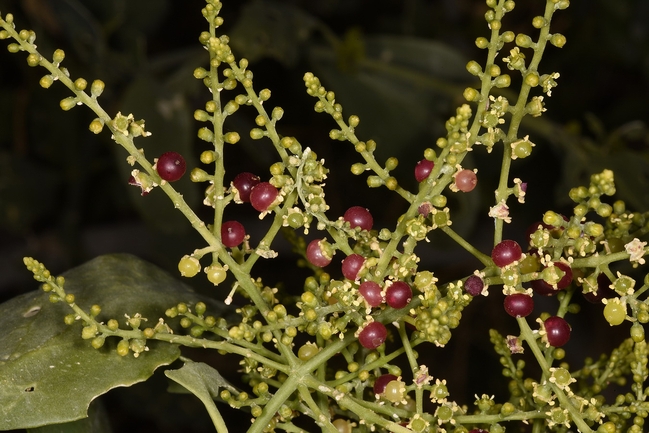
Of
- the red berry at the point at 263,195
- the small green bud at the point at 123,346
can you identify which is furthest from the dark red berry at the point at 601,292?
the small green bud at the point at 123,346

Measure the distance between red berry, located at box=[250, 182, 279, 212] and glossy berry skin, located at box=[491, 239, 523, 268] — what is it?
0.21m

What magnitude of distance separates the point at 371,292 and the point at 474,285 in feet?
0.32

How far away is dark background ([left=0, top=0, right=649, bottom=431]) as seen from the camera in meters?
1.83

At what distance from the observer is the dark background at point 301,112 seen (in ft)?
6.00

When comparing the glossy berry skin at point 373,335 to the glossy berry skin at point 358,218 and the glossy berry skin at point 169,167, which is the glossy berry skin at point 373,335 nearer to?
the glossy berry skin at point 358,218

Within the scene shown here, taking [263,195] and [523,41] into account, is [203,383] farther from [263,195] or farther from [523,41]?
[523,41]

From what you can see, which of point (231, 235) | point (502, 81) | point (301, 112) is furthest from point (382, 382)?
point (301, 112)

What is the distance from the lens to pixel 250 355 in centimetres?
78

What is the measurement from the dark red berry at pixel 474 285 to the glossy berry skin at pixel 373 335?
0.09 meters

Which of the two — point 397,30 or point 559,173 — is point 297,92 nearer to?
point 397,30

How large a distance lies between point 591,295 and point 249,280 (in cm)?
35

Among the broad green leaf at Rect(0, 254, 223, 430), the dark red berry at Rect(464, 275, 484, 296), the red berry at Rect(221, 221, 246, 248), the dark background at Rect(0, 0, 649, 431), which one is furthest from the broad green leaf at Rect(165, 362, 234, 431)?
the dark background at Rect(0, 0, 649, 431)

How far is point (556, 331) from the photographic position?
31.1 inches

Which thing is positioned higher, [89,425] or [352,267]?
[352,267]
